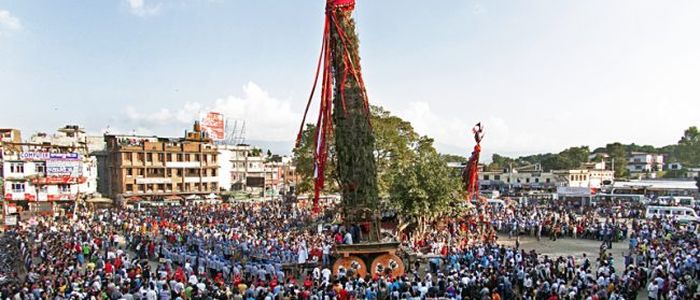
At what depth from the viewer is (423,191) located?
93.2 feet

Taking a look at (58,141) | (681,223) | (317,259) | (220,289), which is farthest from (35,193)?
(681,223)

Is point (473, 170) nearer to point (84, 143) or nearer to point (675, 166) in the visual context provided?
point (84, 143)

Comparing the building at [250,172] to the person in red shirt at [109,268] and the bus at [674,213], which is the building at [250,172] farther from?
the person in red shirt at [109,268]

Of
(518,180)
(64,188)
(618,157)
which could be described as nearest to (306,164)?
(64,188)

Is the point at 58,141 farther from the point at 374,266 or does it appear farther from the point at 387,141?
the point at 374,266

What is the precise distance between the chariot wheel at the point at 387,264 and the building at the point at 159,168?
40368 mm

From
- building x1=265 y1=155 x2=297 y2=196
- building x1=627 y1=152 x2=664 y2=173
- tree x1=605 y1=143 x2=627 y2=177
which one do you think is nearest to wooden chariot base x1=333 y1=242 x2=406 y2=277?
building x1=265 y1=155 x2=297 y2=196

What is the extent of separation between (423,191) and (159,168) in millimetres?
40537

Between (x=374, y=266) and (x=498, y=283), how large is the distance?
17.0 feet

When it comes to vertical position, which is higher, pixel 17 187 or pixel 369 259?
pixel 17 187

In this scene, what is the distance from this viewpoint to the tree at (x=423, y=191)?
28719 millimetres

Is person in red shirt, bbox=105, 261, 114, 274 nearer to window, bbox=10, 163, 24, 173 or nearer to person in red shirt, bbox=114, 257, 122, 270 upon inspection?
person in red shirt, bbox=114, 257, 122, 270

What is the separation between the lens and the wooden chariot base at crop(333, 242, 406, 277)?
63.9 ft


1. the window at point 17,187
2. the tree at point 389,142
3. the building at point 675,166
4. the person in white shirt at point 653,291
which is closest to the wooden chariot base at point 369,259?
the person in white shirt at point 653,291
